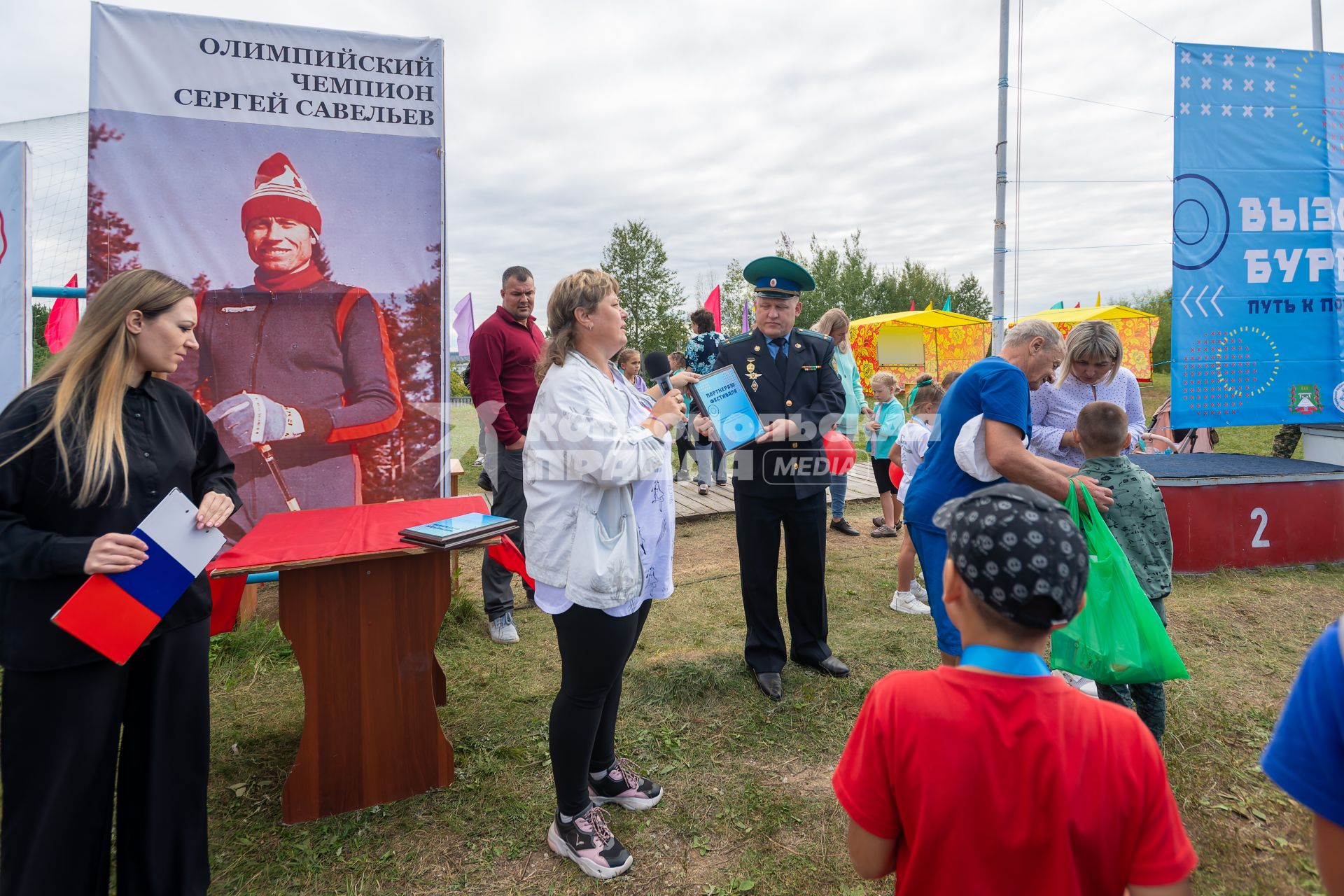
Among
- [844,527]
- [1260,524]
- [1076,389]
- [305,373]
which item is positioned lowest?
[844,527]

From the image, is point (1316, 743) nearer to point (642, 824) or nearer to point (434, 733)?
point (642, 824)

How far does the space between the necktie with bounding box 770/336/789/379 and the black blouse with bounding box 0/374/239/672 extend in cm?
247

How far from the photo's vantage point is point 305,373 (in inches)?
155

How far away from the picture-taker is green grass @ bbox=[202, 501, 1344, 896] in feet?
7.23

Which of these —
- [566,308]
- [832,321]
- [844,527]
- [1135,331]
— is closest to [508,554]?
[566,308]

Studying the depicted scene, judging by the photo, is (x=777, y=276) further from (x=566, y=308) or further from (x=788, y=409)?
(x=566, y=308)

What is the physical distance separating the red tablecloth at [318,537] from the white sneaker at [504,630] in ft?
4.08

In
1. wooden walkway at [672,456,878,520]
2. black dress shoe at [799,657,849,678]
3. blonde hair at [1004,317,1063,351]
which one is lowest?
black dress shoe at [799,657,849,678]

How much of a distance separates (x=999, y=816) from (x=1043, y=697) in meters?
0.19

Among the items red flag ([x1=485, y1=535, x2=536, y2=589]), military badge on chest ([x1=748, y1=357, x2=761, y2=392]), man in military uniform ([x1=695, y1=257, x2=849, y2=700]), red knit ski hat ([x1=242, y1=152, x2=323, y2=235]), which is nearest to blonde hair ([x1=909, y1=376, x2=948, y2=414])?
man in military uniform ([x1=695, y1=257, x2=849, y2=700])

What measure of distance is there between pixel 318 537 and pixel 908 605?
3.48 metres

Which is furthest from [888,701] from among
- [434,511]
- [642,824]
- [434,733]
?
[434,511]

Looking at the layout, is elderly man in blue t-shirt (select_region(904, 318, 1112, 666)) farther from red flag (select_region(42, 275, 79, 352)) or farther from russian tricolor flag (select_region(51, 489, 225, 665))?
red flag (select_region(42, 275, 79, 352))

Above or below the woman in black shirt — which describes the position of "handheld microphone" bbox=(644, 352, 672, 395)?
above
